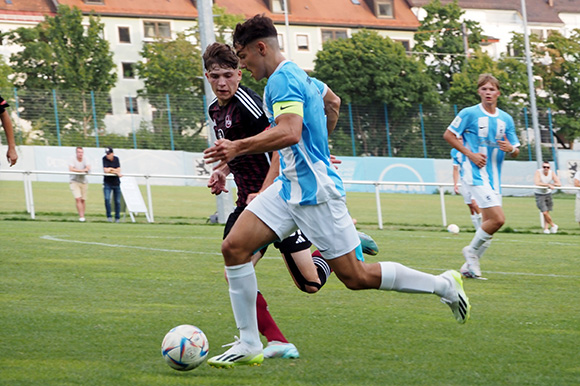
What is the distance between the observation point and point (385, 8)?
270 ft

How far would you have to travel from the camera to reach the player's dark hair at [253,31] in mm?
5227

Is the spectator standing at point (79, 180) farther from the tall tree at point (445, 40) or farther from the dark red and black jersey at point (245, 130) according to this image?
the tall tree at point (445, 40)

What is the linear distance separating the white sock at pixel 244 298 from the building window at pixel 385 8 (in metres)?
78.3

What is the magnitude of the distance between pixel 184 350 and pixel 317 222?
1.06 m

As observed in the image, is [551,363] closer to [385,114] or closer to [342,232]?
[342,232]

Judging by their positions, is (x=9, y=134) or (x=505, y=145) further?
(x=505, y=145)

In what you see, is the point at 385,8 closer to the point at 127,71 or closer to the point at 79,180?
the point at 127,71

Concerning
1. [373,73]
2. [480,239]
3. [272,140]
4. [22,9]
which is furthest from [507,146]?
[22,9]

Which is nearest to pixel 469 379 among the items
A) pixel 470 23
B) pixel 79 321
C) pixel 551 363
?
pixel 551 363

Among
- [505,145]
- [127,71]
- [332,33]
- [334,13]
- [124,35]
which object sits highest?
[334,13]

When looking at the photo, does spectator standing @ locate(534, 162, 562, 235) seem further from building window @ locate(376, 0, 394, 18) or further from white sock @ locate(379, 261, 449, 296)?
building window @ locate(376, 0, 394, 18)

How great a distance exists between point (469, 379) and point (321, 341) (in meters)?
1.39

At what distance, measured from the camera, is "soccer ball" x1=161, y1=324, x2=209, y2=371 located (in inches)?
199

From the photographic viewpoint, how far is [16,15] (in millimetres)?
66688
